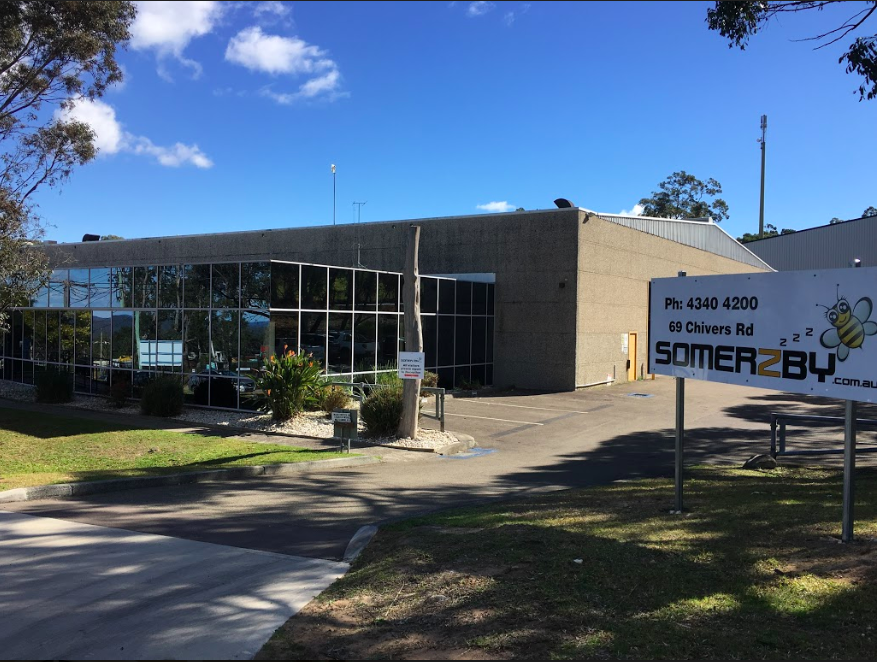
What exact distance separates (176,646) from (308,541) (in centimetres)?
285

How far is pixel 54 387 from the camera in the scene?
65.9ft

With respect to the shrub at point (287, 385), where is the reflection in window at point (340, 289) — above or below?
above

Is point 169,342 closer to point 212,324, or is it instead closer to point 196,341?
point 196,341

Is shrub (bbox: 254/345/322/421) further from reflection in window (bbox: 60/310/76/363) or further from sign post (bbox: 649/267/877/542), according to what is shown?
sign post (bbox: 649/267/877/542)

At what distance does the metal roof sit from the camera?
31.0 m

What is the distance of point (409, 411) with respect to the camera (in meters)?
14.3

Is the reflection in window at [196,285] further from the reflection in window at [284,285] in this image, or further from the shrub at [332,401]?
the shrub at [332,401]

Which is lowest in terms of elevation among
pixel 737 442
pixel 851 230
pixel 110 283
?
pixel 737 442

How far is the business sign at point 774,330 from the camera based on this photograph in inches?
219

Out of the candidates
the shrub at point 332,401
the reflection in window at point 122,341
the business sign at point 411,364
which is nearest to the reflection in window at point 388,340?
the shrub at point 332,401

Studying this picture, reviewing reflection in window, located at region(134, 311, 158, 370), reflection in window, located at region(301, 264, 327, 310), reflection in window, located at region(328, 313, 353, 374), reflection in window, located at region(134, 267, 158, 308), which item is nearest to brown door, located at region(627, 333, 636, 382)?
reflection in window, located at region(328, 313, 353, 374)

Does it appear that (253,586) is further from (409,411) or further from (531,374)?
(531,374)

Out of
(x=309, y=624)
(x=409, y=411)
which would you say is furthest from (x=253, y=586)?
(x=409, y=411)

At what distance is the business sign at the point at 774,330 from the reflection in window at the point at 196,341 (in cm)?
1331
